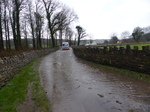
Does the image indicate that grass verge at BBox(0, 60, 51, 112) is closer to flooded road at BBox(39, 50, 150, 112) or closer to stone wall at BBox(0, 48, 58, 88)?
flooded road at BBox(39, 50, 150, 112)

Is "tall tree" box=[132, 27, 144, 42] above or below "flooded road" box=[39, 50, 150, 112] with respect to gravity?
above

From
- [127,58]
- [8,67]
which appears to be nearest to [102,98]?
[127,58]

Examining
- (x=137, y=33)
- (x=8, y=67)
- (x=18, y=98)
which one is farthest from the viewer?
(x=137, y=33)

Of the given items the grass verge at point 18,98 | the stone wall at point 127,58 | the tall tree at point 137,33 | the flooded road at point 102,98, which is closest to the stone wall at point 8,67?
the grass verge at point 18,98

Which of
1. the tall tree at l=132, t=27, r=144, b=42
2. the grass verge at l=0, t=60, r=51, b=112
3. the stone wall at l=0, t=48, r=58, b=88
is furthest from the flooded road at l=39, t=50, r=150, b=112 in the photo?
the tall tree at l=132, t=27, r=144, b=42

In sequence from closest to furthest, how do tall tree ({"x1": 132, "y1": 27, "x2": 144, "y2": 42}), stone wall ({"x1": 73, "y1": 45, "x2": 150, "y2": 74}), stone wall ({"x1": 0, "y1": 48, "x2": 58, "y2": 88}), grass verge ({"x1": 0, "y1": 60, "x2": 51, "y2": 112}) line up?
grass verge ({"x1": 0, "y1": 60, "x2": 51, "y2": 112}) < stone wall ({"x1": 0, "y1": 48, "x2": 58, "y2": 88}) < stone wall ({"x1": 73, "y1": 45, "x2": 150, "y2": 74}) < tall tree ({"x1": 132, "y1": 27, "x2": 144, "y2": 42})

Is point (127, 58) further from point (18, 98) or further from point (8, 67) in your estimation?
point (8, 67)

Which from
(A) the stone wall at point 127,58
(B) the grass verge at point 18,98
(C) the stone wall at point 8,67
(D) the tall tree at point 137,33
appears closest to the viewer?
(B) the grass verge at point 18,98

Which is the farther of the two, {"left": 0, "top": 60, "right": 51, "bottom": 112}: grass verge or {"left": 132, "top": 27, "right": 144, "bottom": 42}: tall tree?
{"left": 132, "top": 27, "right": 144, "bottom": 42}: tall tree

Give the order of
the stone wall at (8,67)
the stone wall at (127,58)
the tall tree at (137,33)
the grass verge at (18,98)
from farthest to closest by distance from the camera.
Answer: the tall tree at (137,33), the stone wall at (127,58), the stone wall at (8,67), the grass verge at (18,98)

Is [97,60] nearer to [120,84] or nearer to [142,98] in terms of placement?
[120,84]

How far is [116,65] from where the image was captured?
371 inches

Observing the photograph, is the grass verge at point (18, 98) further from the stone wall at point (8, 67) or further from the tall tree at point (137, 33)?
the tall tree at point (137, 33)

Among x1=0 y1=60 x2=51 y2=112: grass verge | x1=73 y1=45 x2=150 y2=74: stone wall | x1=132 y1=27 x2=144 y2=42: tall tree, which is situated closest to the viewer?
x1=0 y1=60 x2=51 y2=112: grass verge
